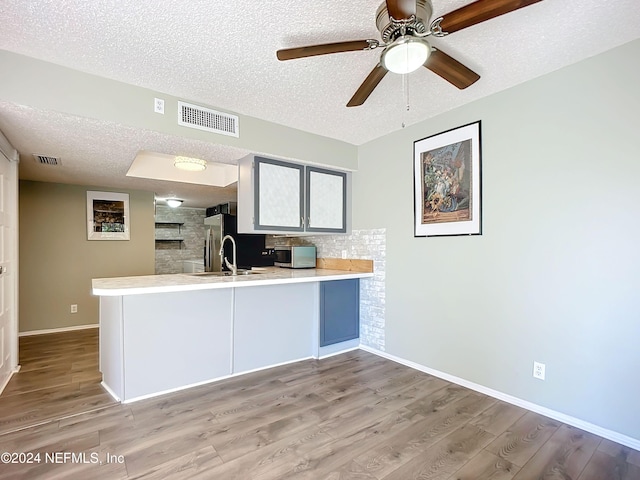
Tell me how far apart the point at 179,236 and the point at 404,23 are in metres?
6.96

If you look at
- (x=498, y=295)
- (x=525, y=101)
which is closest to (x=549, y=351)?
(x=498, y=295)

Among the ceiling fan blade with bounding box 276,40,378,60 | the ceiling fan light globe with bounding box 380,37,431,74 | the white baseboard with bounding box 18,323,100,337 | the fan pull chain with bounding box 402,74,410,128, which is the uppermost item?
the fan pull chain with bounding box 402,74,410,128

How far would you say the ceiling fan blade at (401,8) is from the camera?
127 cm

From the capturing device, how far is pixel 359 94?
205 cm

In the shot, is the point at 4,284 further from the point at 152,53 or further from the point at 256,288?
the point at 152,53

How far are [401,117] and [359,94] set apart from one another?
3.59 ft

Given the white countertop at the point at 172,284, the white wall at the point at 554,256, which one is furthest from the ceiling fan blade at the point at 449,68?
the white countertop at the point at 172,284

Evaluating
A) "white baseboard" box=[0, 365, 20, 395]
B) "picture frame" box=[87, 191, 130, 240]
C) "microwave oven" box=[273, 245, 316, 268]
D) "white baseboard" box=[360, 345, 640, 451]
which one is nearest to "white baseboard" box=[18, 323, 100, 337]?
"picture frame" box=[87, 191, 130, 240]

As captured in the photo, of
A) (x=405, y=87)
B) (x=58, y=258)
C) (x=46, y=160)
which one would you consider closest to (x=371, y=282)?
(x=405, y=87)

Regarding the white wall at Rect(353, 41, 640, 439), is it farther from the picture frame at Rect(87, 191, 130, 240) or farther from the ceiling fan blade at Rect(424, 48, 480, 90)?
the picture frame at Rect(87, 191, 130, 240)

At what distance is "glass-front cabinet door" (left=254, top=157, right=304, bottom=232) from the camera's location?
316cm

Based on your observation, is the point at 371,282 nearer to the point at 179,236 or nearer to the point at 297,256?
the point at 297,256

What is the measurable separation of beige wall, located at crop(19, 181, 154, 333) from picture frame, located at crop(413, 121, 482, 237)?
443 centimetres

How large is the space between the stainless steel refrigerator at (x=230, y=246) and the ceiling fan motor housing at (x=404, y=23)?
388cm
